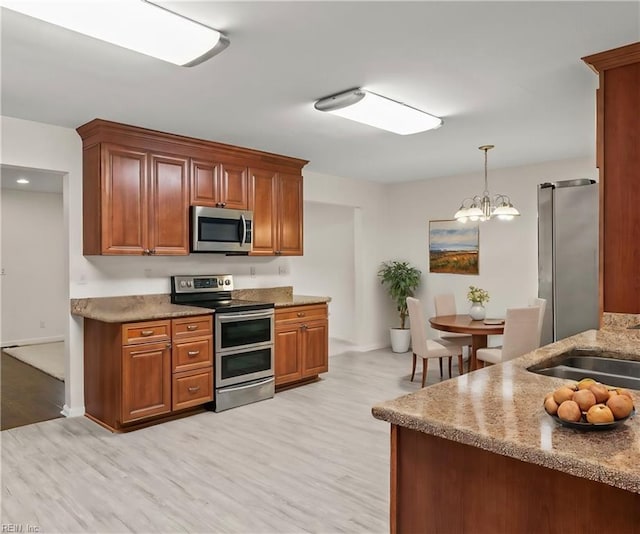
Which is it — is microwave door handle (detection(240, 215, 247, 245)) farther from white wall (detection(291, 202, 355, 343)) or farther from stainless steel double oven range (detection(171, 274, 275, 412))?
white wall (detection(291, 202, 355, 343))

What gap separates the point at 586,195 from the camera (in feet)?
12.7

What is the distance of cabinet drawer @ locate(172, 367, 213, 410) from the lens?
3883 millimetres

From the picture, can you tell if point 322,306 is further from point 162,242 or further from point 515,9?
point 515,9

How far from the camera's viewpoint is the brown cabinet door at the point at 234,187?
4.59 metres

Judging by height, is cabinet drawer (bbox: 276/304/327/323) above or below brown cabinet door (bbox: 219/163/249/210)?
below

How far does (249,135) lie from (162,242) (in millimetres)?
1201

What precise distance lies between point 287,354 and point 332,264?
3049mm

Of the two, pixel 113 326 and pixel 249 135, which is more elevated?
pixel 249 135

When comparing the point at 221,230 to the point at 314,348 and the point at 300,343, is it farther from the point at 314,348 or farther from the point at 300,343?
the point at 314,348

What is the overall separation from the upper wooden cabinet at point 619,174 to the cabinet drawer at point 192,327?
290 centimetres

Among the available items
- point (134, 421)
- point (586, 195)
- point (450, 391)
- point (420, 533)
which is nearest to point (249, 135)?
point (134, 421)

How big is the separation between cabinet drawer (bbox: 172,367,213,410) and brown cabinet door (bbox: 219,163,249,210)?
1.58 meters

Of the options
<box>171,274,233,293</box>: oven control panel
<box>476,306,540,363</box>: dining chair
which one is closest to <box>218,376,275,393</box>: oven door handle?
<box>171,274,233,293</box>: oven control panel

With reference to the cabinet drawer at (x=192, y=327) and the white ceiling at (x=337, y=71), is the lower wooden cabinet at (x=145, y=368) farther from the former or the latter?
the white ceiling at (x=337, y=71)
